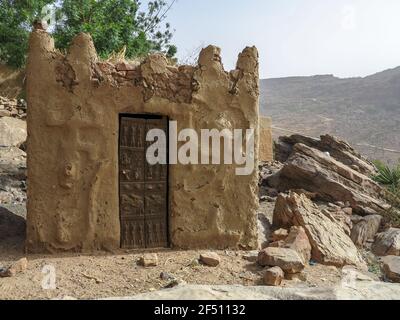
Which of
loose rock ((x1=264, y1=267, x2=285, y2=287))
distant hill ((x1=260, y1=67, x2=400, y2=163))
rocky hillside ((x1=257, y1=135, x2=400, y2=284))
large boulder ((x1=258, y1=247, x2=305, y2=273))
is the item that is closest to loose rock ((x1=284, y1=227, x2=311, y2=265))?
rocky hillside ((x1=257, y1=135, x2=400, y2=284))

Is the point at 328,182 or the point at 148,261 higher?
the point at 328,182

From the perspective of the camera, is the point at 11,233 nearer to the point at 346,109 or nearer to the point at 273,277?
the point at 273,277

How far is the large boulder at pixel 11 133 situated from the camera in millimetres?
10656

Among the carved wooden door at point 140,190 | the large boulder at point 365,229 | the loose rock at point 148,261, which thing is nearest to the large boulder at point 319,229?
the large boulder at point 365,229

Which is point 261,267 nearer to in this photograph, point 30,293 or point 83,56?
point 30,293

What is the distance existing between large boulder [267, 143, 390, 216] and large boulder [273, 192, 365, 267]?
1912 millimetres

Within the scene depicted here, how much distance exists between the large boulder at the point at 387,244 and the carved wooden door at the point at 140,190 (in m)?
3.74

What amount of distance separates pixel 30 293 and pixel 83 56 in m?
2.66

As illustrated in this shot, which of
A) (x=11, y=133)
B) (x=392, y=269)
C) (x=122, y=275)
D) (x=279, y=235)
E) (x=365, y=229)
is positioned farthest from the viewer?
(x=11, y=133)

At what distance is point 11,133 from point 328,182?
25.3 feet

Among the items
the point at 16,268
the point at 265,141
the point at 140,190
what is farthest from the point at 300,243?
the point at 265,141

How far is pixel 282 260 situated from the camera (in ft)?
15.6

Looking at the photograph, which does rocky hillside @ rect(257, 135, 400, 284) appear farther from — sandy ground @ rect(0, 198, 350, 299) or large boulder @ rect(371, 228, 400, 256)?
sandy ground @ rect(0, 198, 350, 299)
